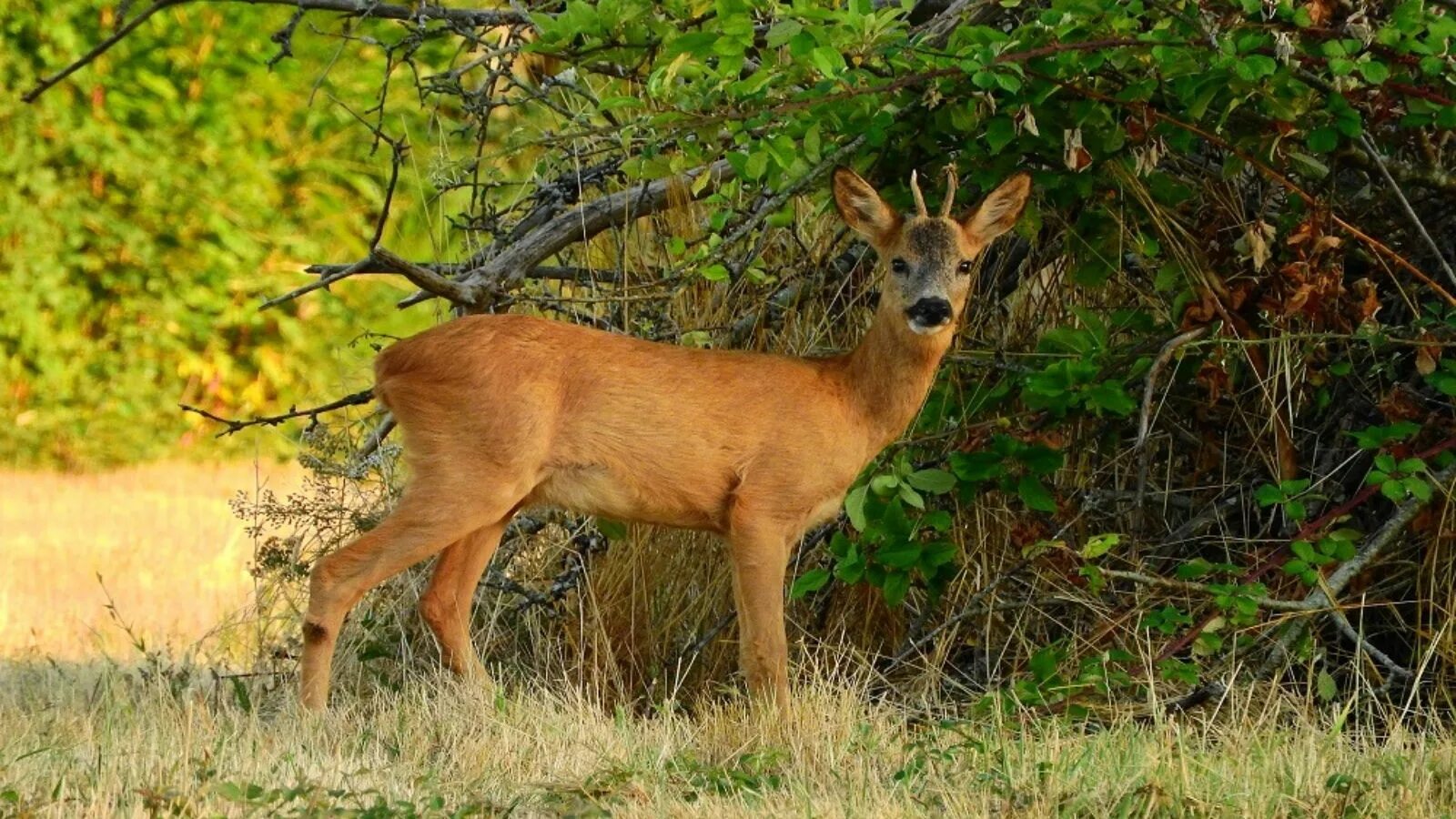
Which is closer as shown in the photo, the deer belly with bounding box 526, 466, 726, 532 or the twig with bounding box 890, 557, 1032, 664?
the deer belly with bounding box 526, 466, 726, 532

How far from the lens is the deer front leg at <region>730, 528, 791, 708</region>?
242 inches

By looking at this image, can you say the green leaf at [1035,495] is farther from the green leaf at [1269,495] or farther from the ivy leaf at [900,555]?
the green leaf at [1269,495]

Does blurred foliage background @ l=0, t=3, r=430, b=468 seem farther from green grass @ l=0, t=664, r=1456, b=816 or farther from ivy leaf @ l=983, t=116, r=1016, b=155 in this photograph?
ivy leaf @ l=983, t=116, r=1016, b=155

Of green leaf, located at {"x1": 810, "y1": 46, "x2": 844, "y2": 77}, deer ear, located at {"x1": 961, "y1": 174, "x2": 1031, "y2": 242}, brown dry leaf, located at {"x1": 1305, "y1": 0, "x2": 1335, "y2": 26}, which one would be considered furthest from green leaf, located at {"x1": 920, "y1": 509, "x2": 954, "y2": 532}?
brown dry leaf, located at {"x1": 1305, "y1": 0, "x2": 1335, "y2": 26}

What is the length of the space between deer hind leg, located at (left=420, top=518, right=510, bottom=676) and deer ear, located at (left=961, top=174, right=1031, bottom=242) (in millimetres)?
1757

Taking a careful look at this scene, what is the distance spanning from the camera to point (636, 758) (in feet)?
17.4

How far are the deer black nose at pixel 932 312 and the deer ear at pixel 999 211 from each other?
0.31 m

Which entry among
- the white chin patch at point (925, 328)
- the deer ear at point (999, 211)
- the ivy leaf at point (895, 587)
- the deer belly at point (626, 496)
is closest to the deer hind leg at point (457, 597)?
the deer belly at point (626, 496)

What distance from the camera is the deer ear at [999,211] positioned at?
611 cm

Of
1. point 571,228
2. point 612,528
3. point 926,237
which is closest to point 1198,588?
point 926,237

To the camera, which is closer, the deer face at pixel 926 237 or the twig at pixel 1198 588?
the twig at pixel 1198 588

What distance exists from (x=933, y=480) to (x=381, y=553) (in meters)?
1.67

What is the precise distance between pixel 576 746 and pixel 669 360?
1.36 meters

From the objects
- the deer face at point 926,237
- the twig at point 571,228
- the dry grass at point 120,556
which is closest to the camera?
the deer face at point 926,237
